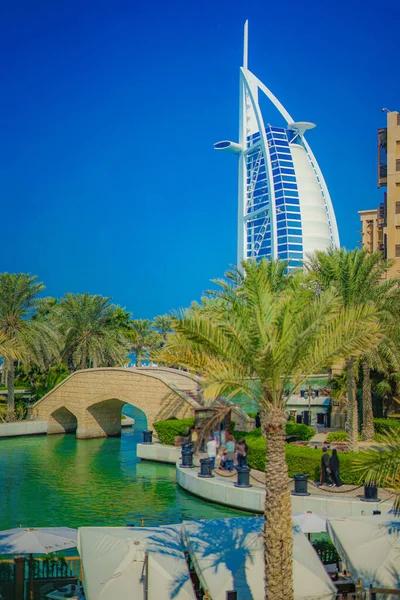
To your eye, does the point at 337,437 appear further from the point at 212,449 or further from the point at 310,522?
the point at 310,522

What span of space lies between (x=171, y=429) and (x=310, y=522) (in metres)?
16.2

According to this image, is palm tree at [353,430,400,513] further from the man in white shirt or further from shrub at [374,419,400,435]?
shrub at [374,419,400,435]

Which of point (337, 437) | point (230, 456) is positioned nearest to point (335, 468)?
point (230, 456)

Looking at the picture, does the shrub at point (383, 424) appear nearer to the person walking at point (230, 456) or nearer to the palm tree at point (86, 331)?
the person walking at point (230, 456)

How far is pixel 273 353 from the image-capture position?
42.1 ft

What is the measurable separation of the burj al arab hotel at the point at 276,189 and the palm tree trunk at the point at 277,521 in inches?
4285

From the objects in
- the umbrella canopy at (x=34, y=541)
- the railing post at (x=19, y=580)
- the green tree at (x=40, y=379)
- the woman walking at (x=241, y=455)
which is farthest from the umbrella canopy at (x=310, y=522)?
the green tree at (x=40, y=379)

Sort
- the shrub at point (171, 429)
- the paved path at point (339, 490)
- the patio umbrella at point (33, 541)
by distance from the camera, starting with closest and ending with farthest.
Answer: the patio umbrella at point (33, 541)
the paved path at point (339, 490)
the shrub at point (171, 429)

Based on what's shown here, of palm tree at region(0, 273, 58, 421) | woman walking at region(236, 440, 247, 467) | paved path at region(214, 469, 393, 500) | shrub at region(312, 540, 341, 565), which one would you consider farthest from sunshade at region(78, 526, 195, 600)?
palm tree at region(0, 273, 58, 421)

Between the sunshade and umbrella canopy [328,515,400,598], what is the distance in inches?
126

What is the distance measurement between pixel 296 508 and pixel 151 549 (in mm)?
7863

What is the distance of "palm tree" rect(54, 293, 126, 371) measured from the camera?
Result: 4941 centimetres

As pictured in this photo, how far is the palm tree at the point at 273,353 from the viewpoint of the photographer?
12.6 m

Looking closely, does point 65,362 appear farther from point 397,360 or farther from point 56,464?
point 397,360
